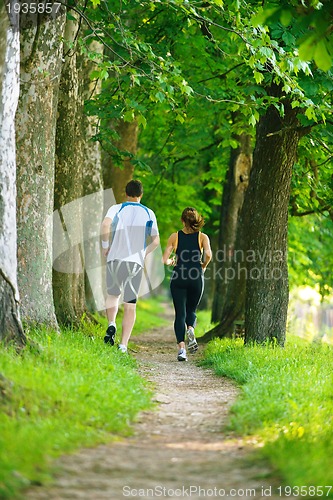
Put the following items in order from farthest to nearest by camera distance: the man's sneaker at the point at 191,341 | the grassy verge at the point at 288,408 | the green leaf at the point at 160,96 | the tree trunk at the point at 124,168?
1. the tree trunk at the point at 124,168
2. the man's sneaker at the point at 191,341
3. the green leaf at the point at 160,96
4. the grassy verge at the point at 288,408

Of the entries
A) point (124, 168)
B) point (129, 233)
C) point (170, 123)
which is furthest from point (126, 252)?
point (124, 168)

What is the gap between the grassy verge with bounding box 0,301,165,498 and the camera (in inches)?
202

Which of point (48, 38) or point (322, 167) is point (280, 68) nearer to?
point (48, 38)

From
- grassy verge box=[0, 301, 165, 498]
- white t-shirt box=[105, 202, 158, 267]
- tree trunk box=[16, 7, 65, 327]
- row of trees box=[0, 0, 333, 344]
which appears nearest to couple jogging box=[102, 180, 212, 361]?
white t-shirt box=[105, 202, 158, 267]

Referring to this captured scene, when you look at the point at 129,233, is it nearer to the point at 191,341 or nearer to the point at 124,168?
the point at 191,341

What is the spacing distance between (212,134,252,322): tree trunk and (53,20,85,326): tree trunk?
490 cm

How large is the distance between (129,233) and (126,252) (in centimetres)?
27

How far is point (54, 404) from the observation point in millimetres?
6629

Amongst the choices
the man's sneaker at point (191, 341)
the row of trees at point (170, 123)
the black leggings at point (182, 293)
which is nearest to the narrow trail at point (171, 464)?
the row of trees at point (170, 123)

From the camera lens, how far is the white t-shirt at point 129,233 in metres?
11.4

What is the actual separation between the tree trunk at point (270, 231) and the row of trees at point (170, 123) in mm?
20

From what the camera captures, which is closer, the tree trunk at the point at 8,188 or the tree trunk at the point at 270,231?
the tree trunk at the point at 8,188

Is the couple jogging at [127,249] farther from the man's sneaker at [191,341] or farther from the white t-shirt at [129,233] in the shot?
the man's sneaker at [191,341]

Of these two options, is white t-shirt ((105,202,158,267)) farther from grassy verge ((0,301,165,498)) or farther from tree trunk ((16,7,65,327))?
grassy verge ((0,301,165,498))
